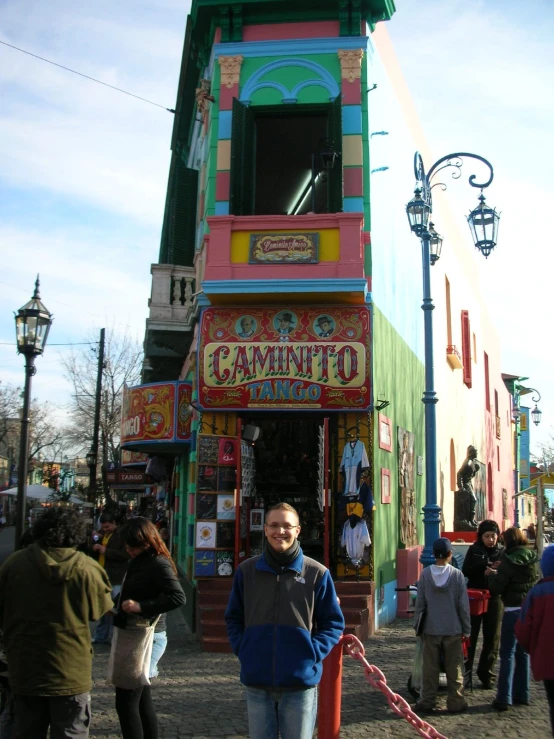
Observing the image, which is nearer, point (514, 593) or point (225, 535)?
point (514, 593)

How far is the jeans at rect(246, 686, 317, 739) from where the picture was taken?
414cm

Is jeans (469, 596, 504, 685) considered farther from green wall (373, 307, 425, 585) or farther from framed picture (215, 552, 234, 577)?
framed picture (215, 552, 234, 577)

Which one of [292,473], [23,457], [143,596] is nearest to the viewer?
[143,596]

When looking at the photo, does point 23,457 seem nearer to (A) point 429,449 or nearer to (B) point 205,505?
(B) point 205,505

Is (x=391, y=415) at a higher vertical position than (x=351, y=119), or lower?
lower

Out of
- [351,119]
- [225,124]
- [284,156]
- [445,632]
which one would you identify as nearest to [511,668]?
[445,632]

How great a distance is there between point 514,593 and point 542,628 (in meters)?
2.60

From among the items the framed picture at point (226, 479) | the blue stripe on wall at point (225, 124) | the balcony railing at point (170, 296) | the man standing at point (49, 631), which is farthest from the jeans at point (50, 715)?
the balcony railing at point (170, 296)

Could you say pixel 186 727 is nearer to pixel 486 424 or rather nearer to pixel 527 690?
pixel 527 690

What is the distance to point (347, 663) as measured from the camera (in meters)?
9.35

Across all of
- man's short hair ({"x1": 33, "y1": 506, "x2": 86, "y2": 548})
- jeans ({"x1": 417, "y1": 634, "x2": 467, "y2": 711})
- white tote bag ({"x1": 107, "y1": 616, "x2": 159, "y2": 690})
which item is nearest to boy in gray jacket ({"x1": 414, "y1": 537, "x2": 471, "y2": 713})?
jeans ({"x1": 417, "y1": 634, "x2": 467, "y2": 711})

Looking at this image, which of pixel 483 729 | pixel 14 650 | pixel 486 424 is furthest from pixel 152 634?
pixel 486 424

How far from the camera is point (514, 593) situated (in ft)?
25.3

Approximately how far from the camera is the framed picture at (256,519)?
12.3m
